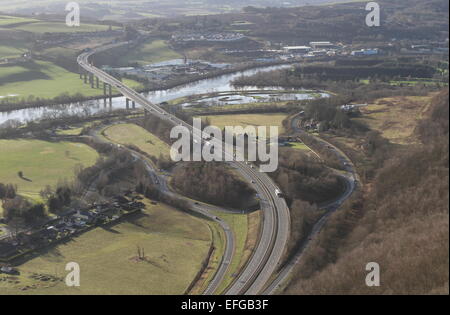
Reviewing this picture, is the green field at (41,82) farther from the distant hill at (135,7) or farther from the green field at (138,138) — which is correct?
the distant hill at (135,7)

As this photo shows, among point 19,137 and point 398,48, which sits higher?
point 398,48

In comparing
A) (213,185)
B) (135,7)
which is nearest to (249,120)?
(213,185)

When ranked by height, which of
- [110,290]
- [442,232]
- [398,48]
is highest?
[398,48]

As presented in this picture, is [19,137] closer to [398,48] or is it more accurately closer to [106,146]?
[106,146]

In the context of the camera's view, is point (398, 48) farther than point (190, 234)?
Yes

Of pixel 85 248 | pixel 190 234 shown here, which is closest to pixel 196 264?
pixel 190 234

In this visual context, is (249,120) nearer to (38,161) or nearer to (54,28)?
(38,161)
